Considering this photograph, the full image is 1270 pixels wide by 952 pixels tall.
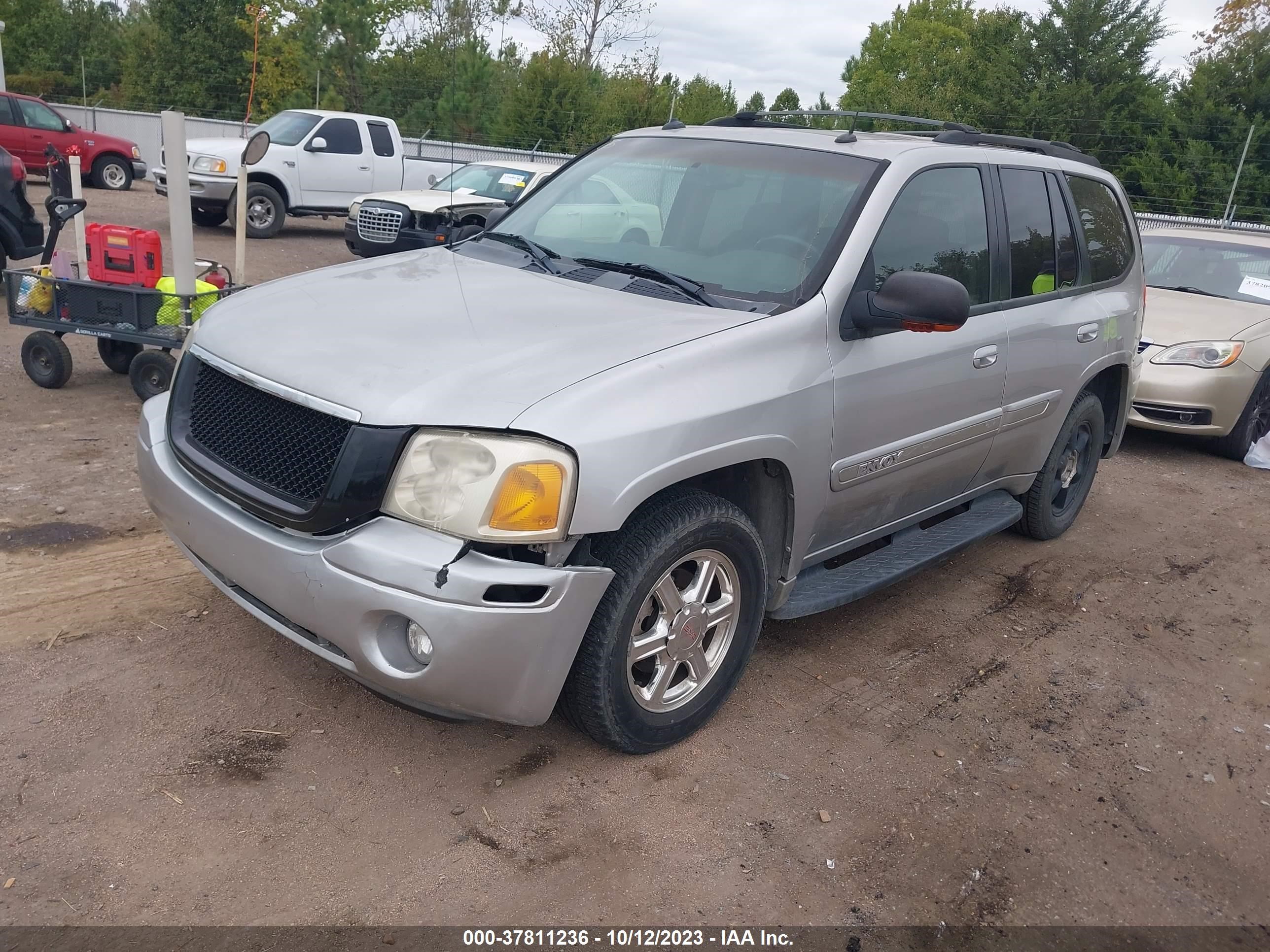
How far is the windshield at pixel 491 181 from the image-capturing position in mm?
14211

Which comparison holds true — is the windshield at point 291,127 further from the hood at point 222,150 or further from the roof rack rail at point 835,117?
the roof rack rail at point 835,117

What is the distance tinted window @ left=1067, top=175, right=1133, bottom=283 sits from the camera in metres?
5.08

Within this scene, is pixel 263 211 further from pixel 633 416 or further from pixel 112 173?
pixel 633 416

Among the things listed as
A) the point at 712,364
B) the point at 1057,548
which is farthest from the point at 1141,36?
the point at 712,364

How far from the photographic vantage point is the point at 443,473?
270cm

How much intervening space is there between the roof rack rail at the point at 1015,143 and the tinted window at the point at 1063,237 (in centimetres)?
19

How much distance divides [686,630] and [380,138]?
1511cm

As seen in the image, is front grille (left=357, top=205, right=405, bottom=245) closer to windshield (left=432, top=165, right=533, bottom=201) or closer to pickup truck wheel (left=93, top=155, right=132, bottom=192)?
windshield (left=432, top=165, right=533, bottom=201)

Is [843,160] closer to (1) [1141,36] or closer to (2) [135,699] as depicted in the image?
(2) [135,699]

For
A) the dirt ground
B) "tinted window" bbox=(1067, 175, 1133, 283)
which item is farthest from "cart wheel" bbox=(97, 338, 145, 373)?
"tinted window" bbox=(1067, 175, 1133, 283)

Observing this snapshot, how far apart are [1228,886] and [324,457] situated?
2.83 m

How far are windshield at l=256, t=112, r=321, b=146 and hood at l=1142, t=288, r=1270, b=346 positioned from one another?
12317mm

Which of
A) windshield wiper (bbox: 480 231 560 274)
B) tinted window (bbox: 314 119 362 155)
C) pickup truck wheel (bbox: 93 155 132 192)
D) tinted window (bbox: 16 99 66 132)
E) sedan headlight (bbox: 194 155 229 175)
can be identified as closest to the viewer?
windshield wiper (bbox: 480 231 560 274)

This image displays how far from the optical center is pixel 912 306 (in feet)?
11.0
